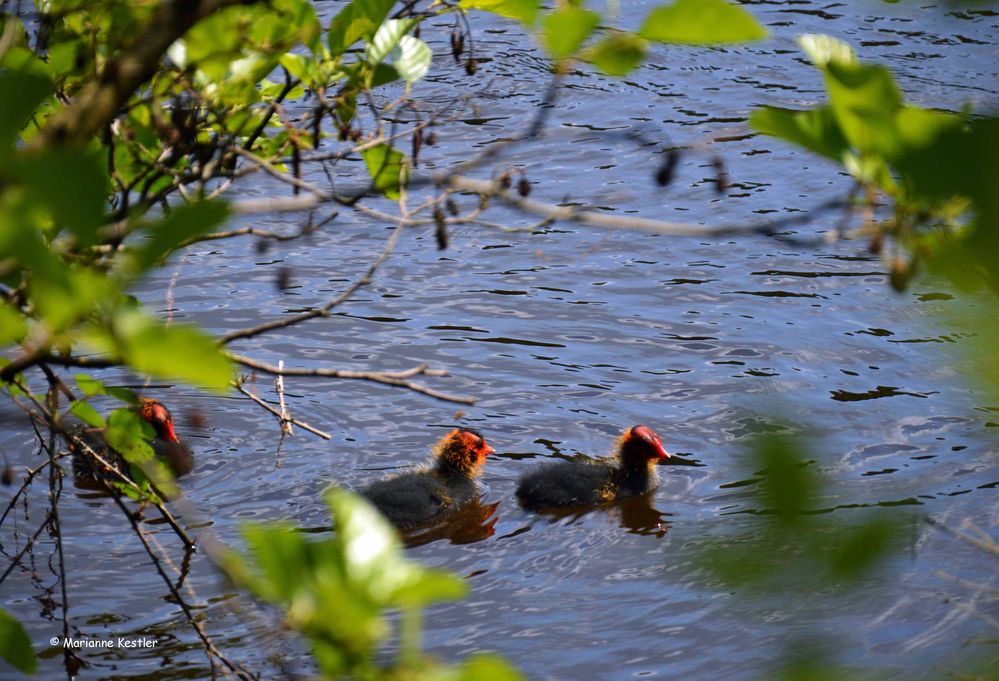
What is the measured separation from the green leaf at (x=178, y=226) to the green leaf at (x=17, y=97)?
0.18 meters

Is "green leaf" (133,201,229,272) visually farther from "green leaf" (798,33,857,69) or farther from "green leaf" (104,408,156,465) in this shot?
"green leaf" (104,408,156,465)

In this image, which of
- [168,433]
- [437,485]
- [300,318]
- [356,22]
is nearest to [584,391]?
[437,485]

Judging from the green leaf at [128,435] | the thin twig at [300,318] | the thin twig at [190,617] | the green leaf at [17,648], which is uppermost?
the thin twig at [300,318]

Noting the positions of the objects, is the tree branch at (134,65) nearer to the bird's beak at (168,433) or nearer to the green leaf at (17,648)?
the green leaf at (17,648)

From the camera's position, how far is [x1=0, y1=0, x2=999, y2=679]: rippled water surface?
16.4 feet

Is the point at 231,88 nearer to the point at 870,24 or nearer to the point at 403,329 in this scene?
the point at 403,329

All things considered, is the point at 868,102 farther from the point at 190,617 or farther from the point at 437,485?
the point at 437,485

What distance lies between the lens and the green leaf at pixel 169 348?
35.8 inches

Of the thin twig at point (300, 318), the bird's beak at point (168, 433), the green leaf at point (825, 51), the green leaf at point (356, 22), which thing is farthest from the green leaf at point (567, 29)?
the bird's beak at point (168, 433)

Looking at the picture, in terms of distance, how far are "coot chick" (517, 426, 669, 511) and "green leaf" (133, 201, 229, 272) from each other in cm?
507

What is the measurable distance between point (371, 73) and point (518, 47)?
9.51 metres

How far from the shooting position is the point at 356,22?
2.60 meters

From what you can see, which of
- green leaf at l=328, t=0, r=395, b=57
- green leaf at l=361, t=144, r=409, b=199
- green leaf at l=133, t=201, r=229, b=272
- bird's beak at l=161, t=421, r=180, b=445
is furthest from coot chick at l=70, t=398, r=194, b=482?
green leaf at l=133, t=201, r=229, b=272
